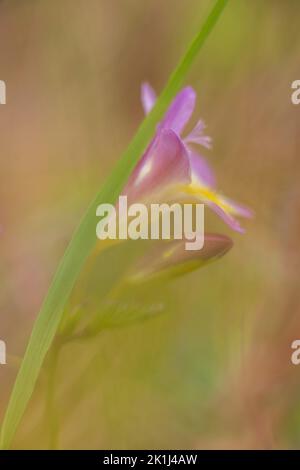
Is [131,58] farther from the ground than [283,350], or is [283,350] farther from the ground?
[131,58]

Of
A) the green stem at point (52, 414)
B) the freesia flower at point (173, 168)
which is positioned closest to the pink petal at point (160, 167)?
the freesia flower at point (173, 168)

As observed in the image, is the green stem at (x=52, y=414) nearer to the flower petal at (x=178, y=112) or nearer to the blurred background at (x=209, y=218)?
the blurred background at (x=209, y=218)

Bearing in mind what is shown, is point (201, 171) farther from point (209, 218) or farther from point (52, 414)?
point (52, 414)

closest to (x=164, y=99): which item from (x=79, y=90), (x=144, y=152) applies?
(x=144, y=152)

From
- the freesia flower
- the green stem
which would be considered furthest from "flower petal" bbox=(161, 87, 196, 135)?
the green stem

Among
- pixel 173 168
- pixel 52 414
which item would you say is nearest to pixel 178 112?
pixel 173 168
